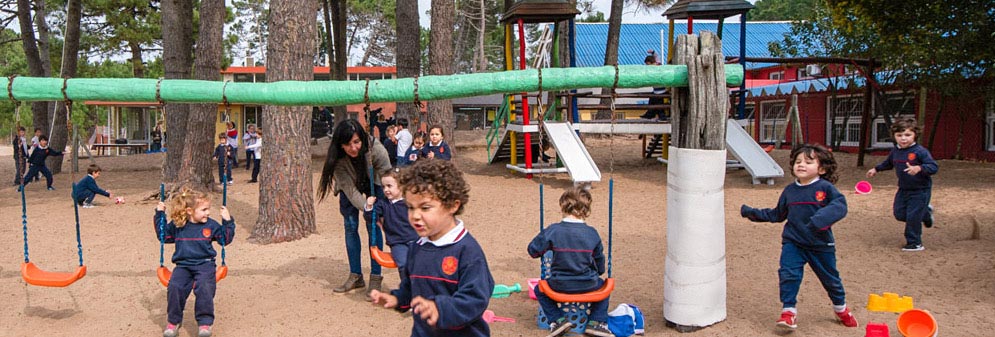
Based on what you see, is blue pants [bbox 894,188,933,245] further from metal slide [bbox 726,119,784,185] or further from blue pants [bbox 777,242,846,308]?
metal slide [bbox 726,119,784,185]

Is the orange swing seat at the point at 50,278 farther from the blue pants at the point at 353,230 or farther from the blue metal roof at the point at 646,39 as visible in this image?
the blue metal roof at the point at 646,39

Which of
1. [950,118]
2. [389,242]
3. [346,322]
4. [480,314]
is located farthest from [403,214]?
[950,118]

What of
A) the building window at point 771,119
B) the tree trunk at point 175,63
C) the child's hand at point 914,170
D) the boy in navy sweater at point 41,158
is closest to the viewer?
the child's hand at point 914,170

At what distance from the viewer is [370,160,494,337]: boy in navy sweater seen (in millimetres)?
3209

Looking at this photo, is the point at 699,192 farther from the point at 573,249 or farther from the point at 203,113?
the point at 203,113

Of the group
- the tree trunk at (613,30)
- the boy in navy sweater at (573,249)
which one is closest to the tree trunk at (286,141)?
the boy in navy sweater at (573,249)

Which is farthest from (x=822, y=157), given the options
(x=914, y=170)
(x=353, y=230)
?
(x=353, y=230)

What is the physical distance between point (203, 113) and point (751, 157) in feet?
34.0

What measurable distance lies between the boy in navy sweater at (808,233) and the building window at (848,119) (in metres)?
15.9

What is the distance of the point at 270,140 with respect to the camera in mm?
9156

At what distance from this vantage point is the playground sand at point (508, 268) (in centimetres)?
595

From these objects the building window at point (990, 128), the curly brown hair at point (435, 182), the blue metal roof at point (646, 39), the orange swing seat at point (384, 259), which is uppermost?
the blue metal roof at point (646, 39)

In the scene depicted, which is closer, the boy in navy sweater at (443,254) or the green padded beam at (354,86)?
the boy in navy sweater at (443,254)

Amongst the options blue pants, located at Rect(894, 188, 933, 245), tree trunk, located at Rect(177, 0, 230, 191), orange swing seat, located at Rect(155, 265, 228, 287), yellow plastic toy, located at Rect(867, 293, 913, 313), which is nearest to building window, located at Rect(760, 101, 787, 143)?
blue pants, located at Rect(894, 188, 933, 245)
